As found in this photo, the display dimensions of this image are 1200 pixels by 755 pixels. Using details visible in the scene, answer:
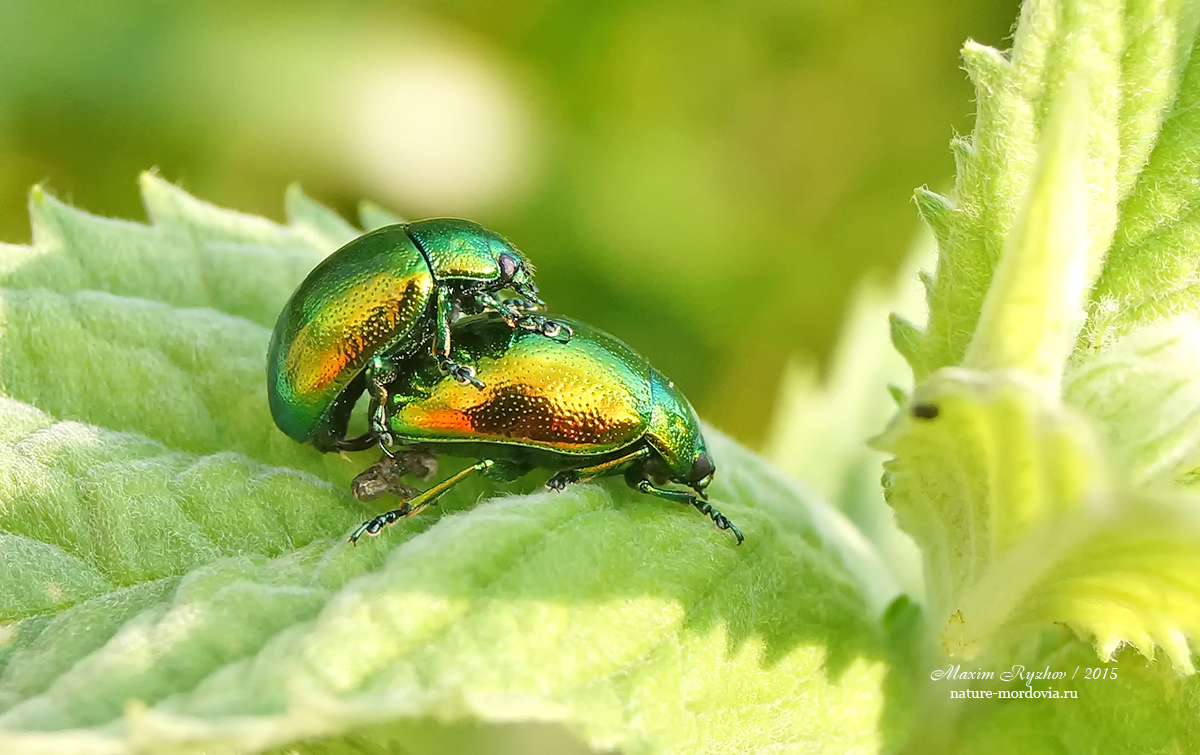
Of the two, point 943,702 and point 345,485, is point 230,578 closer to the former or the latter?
point 345,485

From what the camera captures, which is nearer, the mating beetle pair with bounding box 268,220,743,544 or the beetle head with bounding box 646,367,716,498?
the mating beetle pair with bounding box 268,220,743,544

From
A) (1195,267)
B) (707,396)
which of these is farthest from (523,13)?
(1195,267)

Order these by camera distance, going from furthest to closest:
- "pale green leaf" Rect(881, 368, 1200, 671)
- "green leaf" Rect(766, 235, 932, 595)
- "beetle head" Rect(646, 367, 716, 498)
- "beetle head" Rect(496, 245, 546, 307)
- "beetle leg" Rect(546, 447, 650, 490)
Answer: "green leaf" Rect(766, 235, 932, 595) < "beetle head" Rect(496, 245, 546, 307) < "beetle head" Rect(646, 367, 716, 498) < "beetle leg" Rect(546, 447, 650, 490) < "pale green leaf" Rect(881, 368, 1200, 671)

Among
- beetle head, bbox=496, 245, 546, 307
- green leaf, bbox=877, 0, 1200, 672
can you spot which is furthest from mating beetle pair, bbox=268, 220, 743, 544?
green leaf, bbox=877, 0, 1200, 672

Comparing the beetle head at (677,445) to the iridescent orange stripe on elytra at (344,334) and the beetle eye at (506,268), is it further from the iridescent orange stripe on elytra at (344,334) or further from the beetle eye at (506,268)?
the iridescent orange stripe on elytra at (344,334)

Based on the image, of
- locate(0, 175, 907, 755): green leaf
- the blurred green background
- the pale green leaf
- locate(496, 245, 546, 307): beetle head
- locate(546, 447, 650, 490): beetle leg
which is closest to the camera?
the pale green leaf

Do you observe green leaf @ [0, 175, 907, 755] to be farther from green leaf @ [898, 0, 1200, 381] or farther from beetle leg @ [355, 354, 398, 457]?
green leaf @ [898, 0, 1200, 381]

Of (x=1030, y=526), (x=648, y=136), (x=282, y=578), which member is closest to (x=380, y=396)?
(x=282, y=578)
